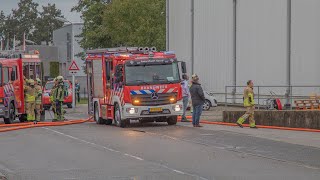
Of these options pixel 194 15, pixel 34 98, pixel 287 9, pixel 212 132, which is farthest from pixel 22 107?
pixel 194 15

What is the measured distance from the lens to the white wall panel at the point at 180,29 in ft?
157

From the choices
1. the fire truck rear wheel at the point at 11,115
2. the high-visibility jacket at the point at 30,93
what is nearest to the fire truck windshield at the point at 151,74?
the high-visibility jacket at the point at 30,93

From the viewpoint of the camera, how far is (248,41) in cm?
4016

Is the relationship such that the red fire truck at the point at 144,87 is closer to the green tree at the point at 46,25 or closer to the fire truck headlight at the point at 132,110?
the fire truck headlight at the point at 132,110

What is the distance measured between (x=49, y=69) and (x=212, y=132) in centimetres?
7448

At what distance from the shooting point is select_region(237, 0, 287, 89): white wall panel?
121 feet

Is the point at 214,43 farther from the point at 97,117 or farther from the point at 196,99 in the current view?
the point at 196,99

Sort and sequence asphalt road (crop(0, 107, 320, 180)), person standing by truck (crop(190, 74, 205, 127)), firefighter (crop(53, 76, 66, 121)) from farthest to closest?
firefighter (crop(53, 76, 66, 121)), person standing by truck (crop(190, 74, 205, 127)), asphalt road (crop(0, 107, 320, 180))

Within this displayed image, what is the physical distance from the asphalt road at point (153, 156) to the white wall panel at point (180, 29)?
23.0 meters

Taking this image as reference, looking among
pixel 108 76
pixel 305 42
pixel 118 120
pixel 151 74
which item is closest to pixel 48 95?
pixel 305 42

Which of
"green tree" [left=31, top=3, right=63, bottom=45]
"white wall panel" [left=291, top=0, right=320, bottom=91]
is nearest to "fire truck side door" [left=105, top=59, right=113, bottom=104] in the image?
"white wall panel" [left=291, top=0, right=320, bottom=91]

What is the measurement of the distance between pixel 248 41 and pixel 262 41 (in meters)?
1.59

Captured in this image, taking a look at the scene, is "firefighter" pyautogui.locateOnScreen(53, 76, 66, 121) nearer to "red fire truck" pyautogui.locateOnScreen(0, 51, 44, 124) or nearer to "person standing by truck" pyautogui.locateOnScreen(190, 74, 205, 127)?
Result: "red fire truck" pyautogui.locateOnScreen(0, 51, 44, 124)

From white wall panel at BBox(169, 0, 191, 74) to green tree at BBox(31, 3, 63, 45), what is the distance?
120152 millimetres
